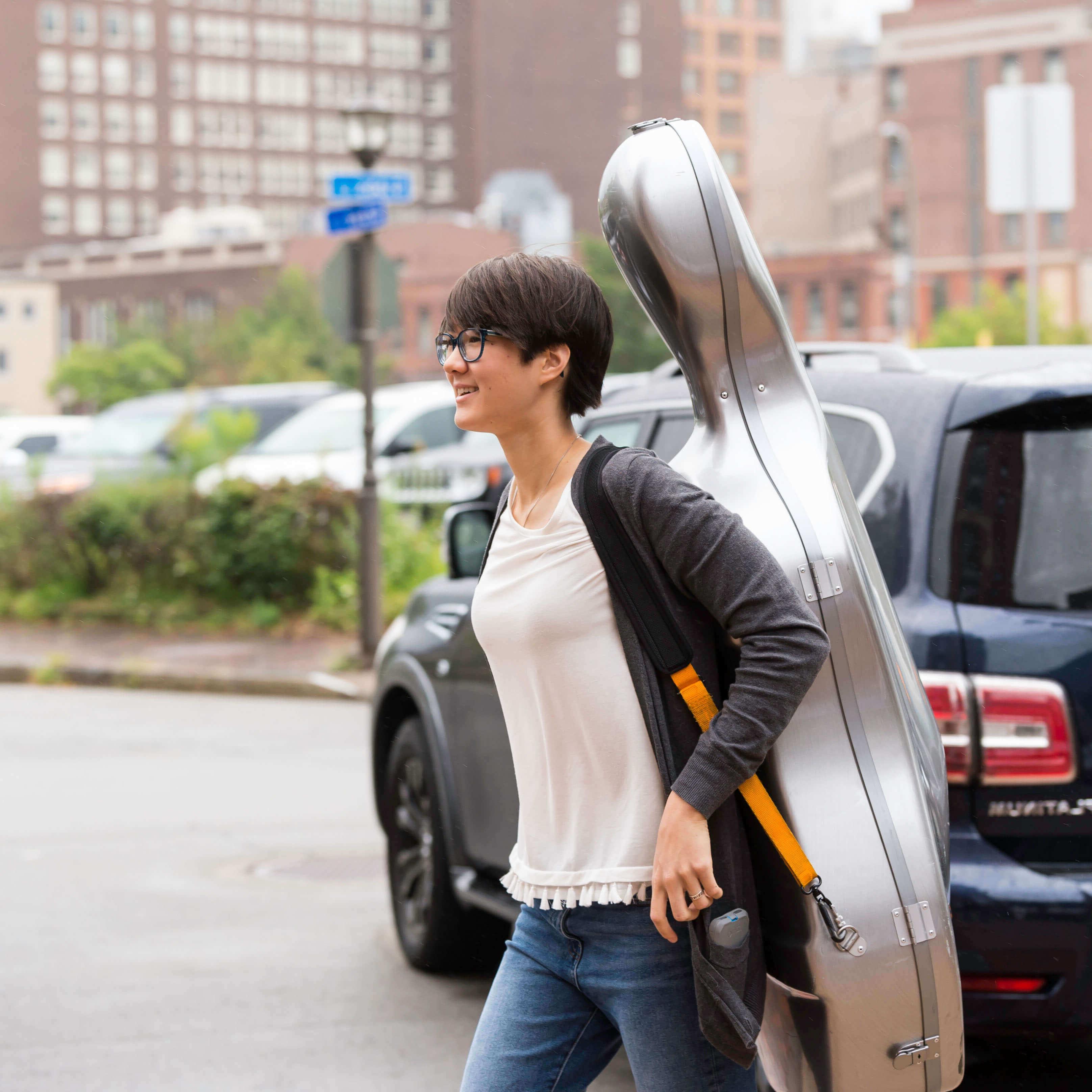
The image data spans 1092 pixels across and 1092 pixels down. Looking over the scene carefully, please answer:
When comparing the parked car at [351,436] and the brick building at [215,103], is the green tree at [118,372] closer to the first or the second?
the brick building at [215,103]

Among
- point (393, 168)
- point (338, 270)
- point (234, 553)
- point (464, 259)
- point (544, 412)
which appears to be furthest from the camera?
point (393, 168)

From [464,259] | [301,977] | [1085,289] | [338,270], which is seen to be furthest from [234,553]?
[464,259]

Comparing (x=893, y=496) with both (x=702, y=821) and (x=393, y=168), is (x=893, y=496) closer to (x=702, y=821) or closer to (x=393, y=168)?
(x=702, y=821)

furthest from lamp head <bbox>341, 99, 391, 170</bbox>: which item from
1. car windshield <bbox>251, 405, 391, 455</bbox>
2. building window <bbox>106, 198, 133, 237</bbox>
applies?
building window <bbox>106, 198, 133, 237</bbox>

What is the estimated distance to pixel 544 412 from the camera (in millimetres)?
2479

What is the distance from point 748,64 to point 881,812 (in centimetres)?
13460

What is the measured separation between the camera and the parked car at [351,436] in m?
17.6

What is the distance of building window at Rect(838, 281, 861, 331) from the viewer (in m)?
93.6

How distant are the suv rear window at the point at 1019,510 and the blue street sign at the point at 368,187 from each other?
31.8ft

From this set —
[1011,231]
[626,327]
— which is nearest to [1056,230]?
[1011,231]

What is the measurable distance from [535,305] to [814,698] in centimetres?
65

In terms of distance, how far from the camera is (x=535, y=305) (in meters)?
2.40

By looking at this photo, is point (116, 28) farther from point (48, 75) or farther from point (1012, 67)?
point (1012, 67)

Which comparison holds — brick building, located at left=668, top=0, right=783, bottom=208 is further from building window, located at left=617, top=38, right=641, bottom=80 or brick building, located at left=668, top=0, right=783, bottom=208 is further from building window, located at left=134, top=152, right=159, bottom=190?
building window, located at left=134, top=152, right=159, bottom=190
